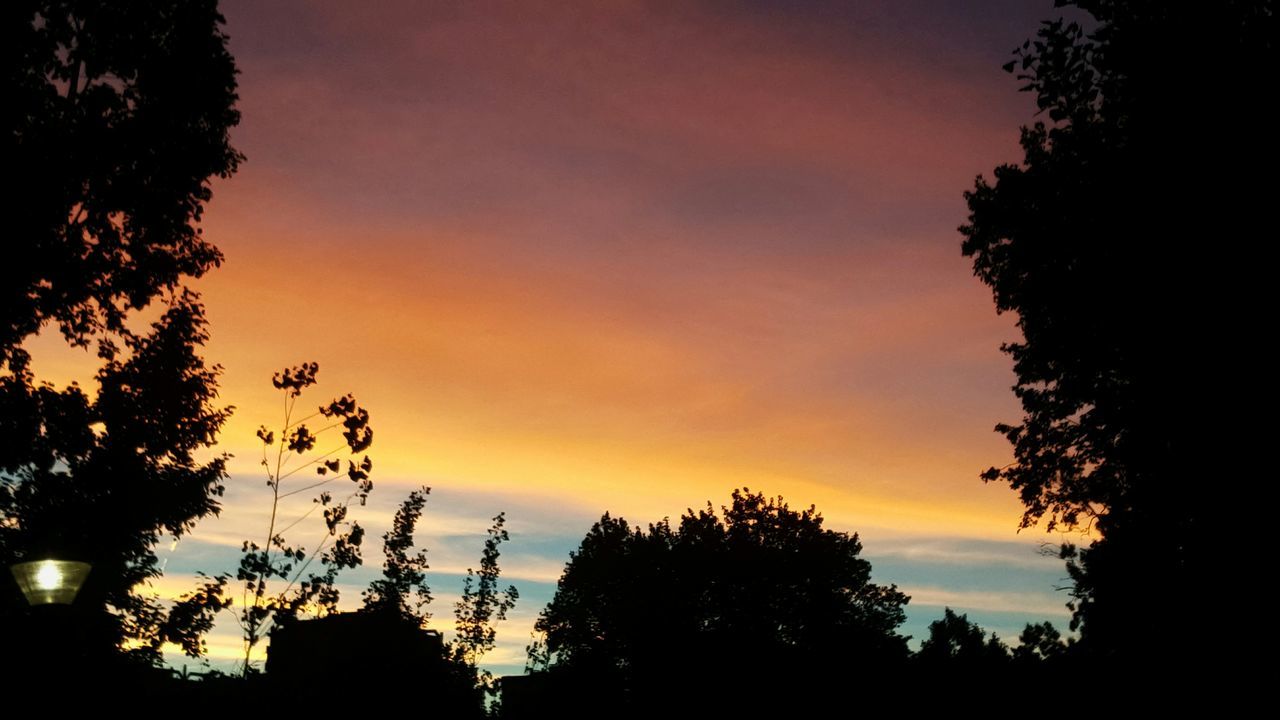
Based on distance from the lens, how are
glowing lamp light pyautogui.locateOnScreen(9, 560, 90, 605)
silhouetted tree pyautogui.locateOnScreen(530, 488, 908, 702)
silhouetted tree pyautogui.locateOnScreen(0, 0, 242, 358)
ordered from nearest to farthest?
1. glowing lamp light pyautogui.locateOnScreen(9, 560, 90, 605)
2. silhouetted tree pyautogui.locateOnScreen(0, 0, 242, 358)
3. silhouetted tree pyautogui.locateOnScreen(530, 488, 908, 702)

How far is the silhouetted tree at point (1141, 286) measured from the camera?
44.1 ft

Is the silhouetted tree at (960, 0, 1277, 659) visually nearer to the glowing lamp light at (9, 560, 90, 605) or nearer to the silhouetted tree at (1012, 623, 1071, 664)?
the silhouetted tree at (1012, 623, 1071, 664)

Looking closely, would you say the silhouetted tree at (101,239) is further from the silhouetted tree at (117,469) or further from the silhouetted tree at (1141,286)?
the silhouetted tree at (1141,286)

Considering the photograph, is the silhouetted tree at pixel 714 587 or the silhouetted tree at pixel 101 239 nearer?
the silhouetted tree at pixel 101 239

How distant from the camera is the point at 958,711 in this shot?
19906mm

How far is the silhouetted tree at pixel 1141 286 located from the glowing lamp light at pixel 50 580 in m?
16.6

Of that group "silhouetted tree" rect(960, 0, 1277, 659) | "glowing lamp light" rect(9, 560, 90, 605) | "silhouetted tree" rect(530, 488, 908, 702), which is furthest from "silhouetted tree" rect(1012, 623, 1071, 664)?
"silhouetted tree" rect(530, 488, 908, 702)

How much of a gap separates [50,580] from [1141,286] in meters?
17.4

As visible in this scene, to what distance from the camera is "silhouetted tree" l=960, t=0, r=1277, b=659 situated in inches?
529

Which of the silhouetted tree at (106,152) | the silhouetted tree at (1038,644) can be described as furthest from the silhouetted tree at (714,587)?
the silhouetted tree at (106,152)

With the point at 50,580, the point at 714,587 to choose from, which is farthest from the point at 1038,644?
the point at 714,587

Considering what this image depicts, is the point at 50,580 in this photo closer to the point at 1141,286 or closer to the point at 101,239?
the point at 101,239

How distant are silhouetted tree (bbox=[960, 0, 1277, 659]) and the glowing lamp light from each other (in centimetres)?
1664

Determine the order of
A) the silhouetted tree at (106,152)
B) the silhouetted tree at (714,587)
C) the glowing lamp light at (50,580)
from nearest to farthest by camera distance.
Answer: the glowing lamp light at (50,580) < the silhouetted tree at (106,152) < the silhouetted tree at (714,587)
